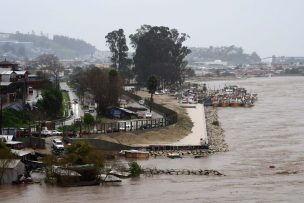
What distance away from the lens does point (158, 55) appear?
6612 centimetres

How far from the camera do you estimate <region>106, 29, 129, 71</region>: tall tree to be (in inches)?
2569

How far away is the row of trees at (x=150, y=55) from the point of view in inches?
2571

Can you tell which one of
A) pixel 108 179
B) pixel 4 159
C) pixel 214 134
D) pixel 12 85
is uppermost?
pixel 12 85

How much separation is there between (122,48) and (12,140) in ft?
138

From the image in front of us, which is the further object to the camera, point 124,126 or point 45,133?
point 124,126

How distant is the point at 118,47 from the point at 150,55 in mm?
3333

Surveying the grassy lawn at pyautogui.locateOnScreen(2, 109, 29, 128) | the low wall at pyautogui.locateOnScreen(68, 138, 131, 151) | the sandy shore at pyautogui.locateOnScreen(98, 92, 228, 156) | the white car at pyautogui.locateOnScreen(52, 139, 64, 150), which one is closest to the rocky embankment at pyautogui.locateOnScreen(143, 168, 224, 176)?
the white car at pyautogui.locateOnScreen(52, 139, 64, 150)

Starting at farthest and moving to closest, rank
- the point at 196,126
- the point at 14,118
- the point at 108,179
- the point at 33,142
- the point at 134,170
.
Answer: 1. the point at 196,126
2. the point at 14,118
3. the point at 33,142
4. the point at 134,170
5. the point at 108,179

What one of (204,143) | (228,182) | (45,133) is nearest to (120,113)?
(204,143)

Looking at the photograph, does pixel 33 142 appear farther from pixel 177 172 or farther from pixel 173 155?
pixel 177 172

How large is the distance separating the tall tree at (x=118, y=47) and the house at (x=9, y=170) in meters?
44.4

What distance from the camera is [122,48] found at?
66.9 metres

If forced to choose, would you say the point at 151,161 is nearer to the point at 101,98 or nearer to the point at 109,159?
the point at 109,159

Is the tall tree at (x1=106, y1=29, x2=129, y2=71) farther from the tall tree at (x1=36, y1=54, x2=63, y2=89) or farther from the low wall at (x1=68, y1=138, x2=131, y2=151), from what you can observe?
the low wall at (x1=68, y1=138, x2=131, y2=151)
